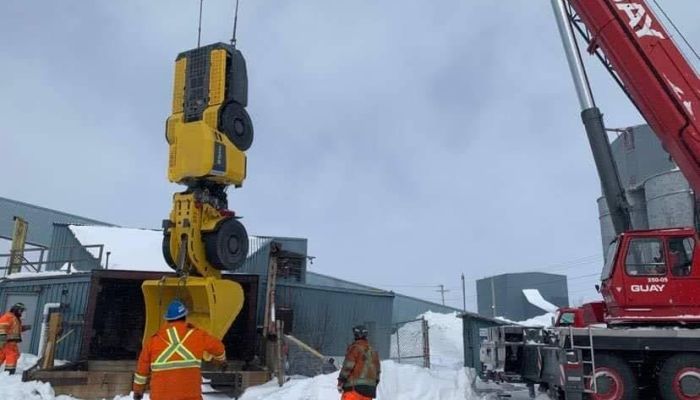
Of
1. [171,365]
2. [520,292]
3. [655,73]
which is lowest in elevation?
[171,365]

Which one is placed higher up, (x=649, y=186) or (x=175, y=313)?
(x=649, y=186)

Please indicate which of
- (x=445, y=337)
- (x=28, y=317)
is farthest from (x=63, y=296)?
(x=445, y=337)

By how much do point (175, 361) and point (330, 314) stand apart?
50.3 feet

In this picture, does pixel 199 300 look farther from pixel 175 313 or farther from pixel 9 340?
pixel 9 340

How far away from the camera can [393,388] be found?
10508mm

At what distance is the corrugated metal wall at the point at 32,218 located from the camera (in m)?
32.7

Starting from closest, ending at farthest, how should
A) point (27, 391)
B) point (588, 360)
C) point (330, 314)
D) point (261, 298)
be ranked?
point (588, 360) < point (27, 391) < point (261, 298) < point (330, 314)

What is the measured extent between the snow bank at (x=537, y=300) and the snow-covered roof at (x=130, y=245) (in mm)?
21536

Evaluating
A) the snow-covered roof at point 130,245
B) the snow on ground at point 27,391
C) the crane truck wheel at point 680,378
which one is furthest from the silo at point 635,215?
the snow on ground at point 27,391

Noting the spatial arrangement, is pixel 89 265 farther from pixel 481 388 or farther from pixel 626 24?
pixel 626 24

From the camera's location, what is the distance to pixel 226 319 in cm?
839

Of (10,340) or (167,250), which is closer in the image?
(167,250)

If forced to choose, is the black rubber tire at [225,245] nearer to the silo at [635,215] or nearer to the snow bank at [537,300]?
the silo at [635,215]

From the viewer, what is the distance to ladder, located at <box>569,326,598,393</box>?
9227 millimetres
